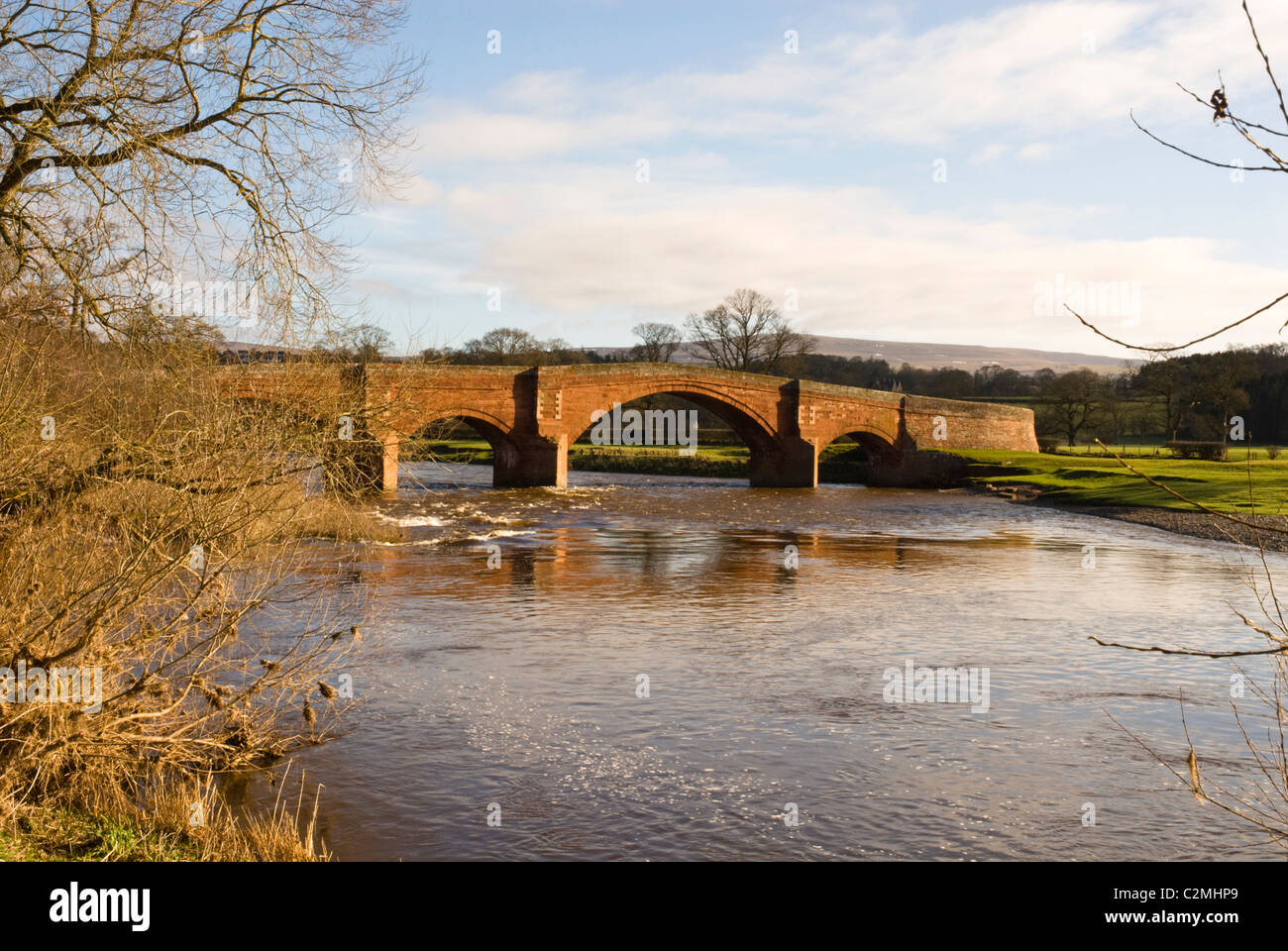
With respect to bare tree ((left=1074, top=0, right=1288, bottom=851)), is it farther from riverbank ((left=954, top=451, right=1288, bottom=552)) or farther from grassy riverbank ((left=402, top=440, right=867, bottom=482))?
grassy riverbank ((left=402, top=440, right=867, bottom=482))

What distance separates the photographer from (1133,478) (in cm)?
3691

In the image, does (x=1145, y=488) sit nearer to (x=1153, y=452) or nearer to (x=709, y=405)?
(x=709, y=405)

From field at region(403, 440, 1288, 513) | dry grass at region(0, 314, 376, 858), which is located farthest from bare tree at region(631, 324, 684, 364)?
dry grass at region(0, 314, 376, 858)

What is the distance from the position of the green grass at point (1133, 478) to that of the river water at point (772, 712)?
10864 mm

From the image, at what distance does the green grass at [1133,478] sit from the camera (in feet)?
104

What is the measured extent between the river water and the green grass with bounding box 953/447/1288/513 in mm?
10864

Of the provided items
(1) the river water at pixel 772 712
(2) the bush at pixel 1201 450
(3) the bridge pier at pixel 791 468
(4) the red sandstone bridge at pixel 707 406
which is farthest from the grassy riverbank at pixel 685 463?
(1) the river water at pixel 772 712

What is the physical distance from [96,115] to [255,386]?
2.91 m

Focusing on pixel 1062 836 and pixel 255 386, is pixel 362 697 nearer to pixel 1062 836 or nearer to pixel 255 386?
pixel 255 386

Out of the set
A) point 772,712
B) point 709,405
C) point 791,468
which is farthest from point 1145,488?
point 772,712

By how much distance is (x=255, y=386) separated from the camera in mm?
10844

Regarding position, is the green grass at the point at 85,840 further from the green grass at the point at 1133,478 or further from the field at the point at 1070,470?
the green grass at the point at 1133,478

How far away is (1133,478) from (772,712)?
31.4 meters
